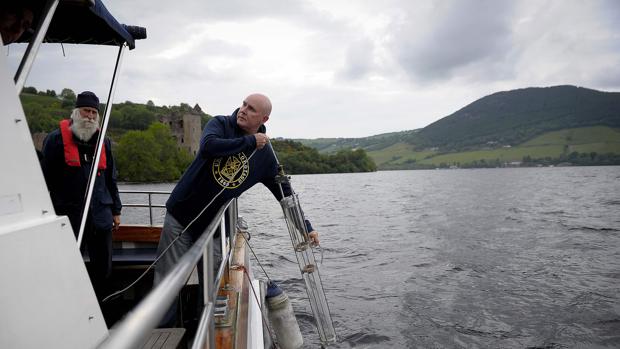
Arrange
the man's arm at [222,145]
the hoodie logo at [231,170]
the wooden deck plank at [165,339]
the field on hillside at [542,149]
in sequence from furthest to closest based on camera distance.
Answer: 1. the field on hillside at [542,149]
2. the hoodie logo at [231,170]
3. the man's arm at [222,145]
4. the wooden deck plank at [165,339]

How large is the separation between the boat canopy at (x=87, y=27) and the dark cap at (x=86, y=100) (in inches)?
17.7

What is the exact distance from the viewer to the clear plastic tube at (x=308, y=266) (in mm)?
3969

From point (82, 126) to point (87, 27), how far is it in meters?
0.94

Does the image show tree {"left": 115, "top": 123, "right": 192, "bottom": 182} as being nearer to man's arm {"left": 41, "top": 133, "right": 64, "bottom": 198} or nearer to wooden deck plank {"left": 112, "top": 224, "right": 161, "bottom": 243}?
wooden deck plank {"left": 112, "top": 224, "right": 161, "bottom": 243}

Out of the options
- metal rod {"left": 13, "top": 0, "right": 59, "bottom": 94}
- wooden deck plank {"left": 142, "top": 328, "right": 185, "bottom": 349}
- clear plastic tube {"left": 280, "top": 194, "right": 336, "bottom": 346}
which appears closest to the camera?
metal rod {"left": 13, "top": 0, "right": 59, "bottom": 94}

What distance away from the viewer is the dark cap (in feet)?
11.5

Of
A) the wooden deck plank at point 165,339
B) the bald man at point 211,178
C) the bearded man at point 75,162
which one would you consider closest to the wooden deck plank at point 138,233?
the bearded man at point 75,162

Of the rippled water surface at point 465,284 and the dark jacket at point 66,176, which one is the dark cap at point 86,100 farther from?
the rippled water surface at point 465,284

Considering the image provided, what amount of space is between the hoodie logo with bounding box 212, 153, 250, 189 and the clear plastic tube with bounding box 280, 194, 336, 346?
22.4 inches

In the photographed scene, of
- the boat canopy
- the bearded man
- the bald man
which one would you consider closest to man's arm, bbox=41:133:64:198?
the bearded man

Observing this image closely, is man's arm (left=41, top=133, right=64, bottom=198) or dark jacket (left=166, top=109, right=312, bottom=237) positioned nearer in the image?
dark jacket (left=166, top=109, right=312, bottom=237)

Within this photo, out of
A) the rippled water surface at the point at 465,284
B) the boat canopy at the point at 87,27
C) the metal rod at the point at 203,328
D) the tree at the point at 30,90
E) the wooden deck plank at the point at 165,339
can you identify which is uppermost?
the boat canopy at the point at 87,27

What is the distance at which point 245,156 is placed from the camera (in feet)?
11.7

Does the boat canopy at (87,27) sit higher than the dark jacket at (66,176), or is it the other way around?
the boat canopy at (87,27)
